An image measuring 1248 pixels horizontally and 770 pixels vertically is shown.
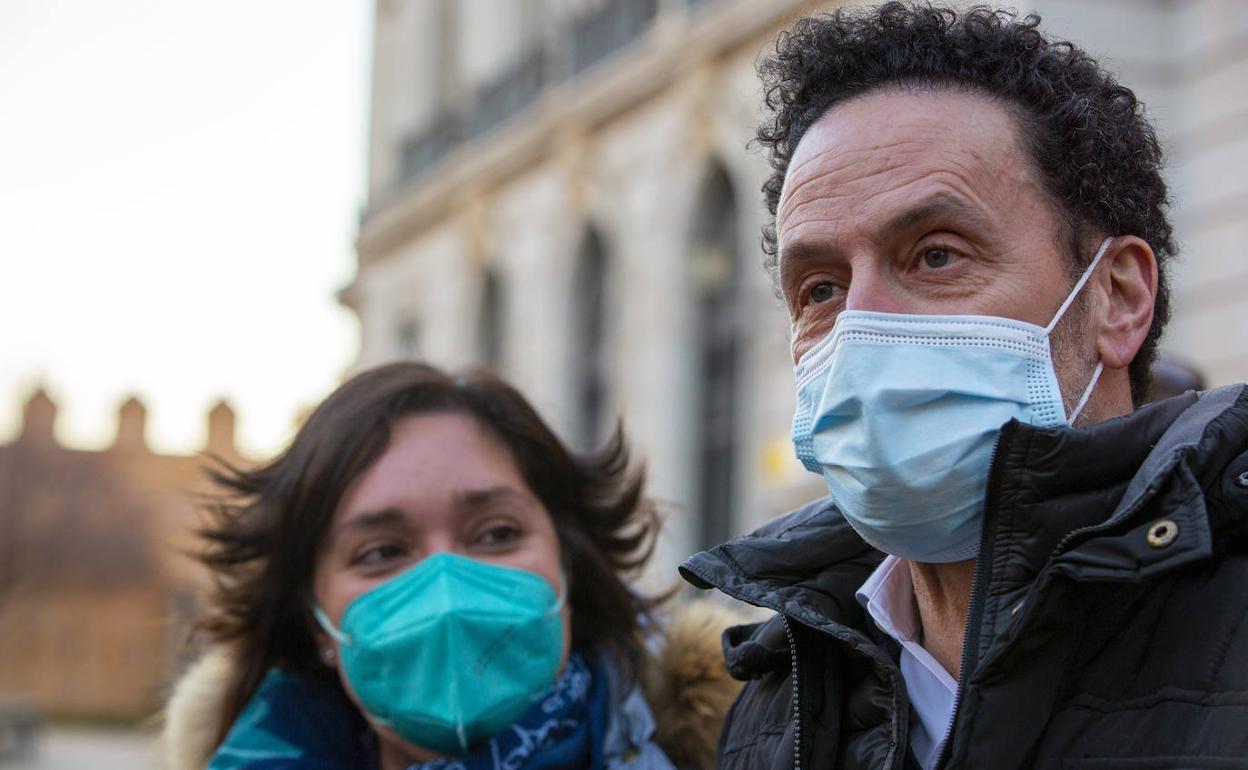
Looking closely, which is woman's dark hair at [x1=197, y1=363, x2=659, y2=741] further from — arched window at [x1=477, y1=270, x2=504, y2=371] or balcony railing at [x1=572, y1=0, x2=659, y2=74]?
arched window at [x1=477, y1=270, x2=504, y2=371]

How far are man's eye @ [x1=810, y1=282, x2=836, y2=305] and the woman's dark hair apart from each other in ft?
4.75

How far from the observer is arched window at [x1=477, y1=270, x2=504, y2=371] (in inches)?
787

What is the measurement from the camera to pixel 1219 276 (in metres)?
9.91

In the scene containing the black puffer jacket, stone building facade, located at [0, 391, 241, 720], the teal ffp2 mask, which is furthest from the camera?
stone building facade, located at [0, 391, 241, 720]

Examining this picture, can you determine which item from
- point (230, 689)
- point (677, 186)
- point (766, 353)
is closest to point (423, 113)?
point (677, 186)

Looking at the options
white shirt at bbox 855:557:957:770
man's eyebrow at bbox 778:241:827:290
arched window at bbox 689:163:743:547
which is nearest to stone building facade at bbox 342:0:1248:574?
arched window at bbox 689:163:743:547

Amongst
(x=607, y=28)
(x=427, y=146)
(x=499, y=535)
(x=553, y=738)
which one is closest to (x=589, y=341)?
(x=607, y=28)

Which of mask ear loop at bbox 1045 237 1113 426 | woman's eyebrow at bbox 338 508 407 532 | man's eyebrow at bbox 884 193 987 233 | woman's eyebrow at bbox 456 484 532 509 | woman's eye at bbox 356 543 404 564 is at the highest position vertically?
man's eyebrow at bbox 884 193 987 233

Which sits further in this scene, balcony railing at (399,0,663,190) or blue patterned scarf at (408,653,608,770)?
balcony railing at (399,0,663,190)

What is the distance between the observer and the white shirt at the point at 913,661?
222 centimetres

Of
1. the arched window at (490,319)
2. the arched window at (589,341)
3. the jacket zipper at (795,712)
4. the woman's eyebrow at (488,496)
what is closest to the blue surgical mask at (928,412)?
the jacket zipper at (795,712)

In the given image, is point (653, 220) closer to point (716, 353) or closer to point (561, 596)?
point (716, 353)

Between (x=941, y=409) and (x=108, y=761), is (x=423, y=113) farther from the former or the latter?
(x=941, y=409)

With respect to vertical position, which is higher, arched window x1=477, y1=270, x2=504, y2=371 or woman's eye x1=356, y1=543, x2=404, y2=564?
arched window x1=477, y1=270, x2=504, y2=371
